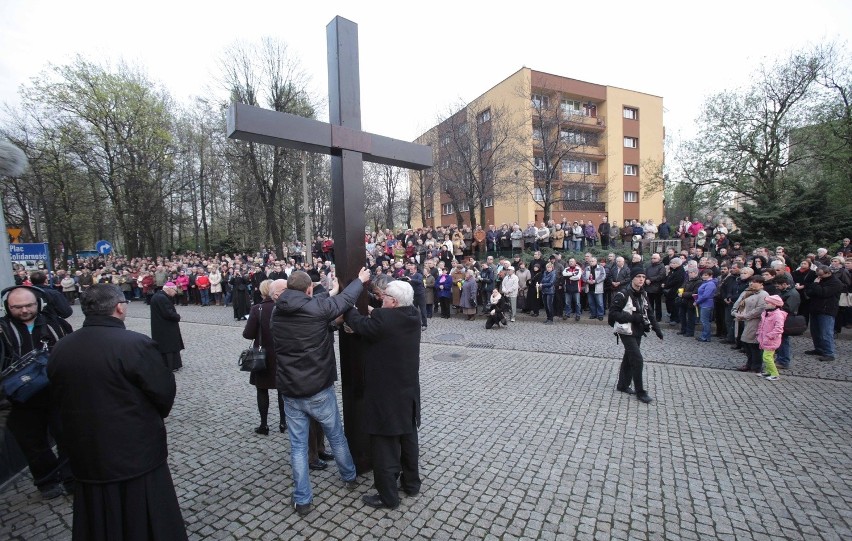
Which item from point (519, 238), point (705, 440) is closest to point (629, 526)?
point (705, 440)

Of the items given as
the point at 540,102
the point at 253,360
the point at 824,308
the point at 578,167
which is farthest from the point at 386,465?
the point at 578,167

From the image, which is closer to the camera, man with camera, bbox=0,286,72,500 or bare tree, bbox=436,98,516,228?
man with camera, bbox=0,286,72,500

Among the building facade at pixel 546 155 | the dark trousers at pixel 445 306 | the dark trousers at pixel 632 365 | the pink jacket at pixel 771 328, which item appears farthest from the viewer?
the building facade at pixel 546 155

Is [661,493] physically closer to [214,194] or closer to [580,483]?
[580,483]

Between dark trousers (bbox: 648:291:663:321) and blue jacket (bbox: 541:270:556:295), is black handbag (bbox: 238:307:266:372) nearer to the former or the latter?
blue jacket (bbox: 541:270:556:295)

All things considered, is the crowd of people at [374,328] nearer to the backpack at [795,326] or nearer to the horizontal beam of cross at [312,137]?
the backpack at [795,326]

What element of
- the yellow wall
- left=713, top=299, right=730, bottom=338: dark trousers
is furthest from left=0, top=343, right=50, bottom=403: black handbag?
the yellow wall

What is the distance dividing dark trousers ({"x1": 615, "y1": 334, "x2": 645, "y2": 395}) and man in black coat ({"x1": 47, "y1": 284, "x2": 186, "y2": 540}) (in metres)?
5.64

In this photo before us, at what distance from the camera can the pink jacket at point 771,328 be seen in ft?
20.8

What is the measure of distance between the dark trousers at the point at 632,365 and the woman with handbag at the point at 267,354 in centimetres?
489

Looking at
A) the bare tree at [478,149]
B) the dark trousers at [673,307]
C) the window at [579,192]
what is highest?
the bare tree at [478,149]

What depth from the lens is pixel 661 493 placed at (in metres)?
3.49

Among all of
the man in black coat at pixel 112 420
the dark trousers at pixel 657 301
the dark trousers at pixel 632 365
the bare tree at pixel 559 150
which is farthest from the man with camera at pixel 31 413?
the bare tree at pixel 559 150

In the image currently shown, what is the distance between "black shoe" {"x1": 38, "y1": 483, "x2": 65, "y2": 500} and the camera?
12.1 ft
